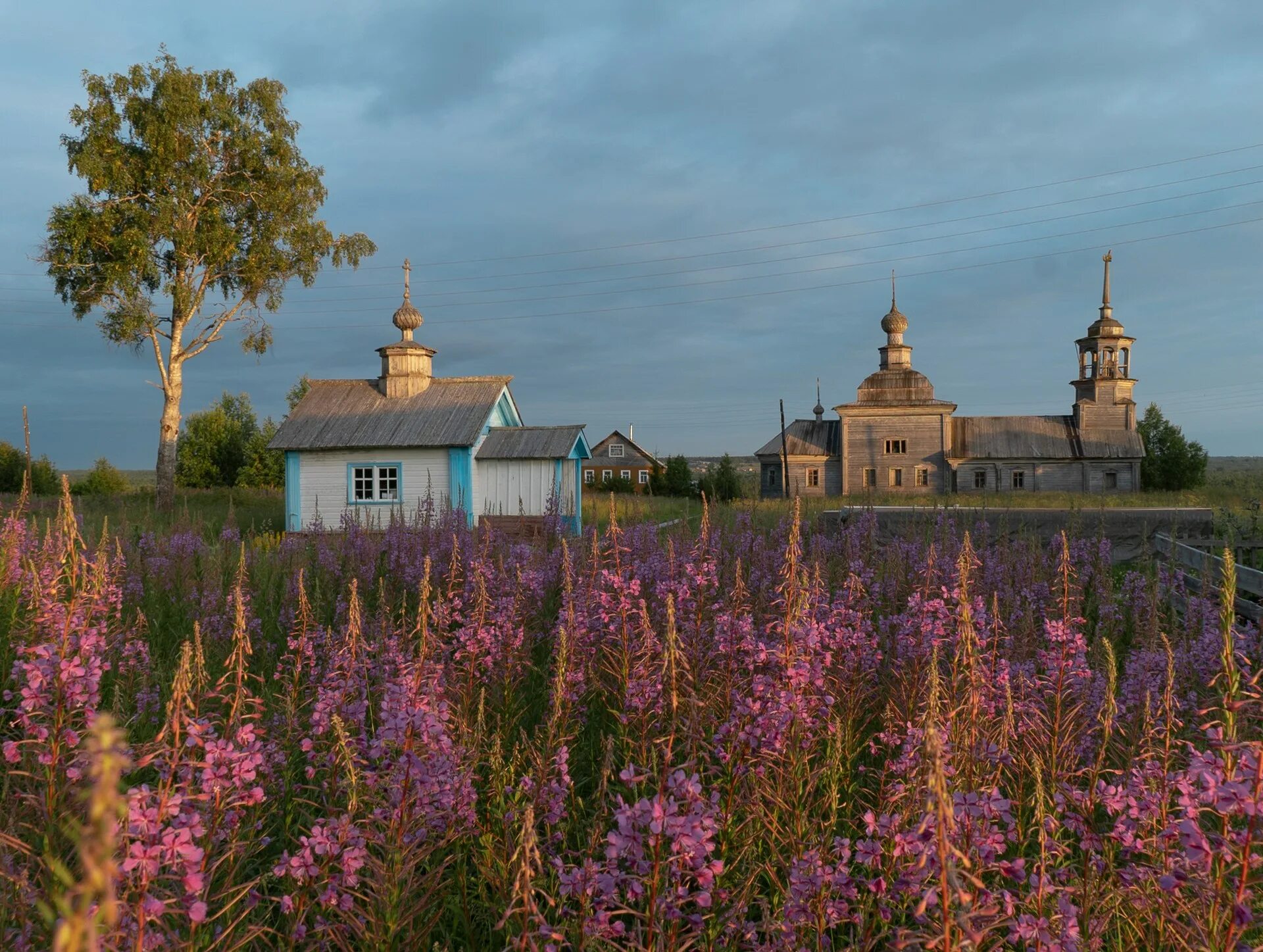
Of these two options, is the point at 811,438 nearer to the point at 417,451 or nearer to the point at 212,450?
the point at 417,451

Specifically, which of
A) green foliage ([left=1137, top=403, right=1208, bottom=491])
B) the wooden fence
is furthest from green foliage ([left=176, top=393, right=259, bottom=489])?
green foliage ([left=1137, top=403, right=1208, bottom=491])

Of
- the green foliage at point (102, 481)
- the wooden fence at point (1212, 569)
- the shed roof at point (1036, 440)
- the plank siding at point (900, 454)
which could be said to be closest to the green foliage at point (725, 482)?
the plank siding at point (900, 454)

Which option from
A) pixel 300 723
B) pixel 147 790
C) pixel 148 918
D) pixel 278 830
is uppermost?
pixel 147 790

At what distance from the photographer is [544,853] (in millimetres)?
2475

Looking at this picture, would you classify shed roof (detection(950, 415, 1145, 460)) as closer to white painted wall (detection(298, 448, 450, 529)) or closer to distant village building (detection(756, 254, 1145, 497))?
distant village building (detection(756, 254, 1145, 497))

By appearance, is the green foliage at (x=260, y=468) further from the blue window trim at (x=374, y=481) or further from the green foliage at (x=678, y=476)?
the blue window trim at (x=374, y=481)

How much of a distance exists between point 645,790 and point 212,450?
54280 millimetres

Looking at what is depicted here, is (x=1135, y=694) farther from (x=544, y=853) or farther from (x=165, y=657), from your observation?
(x=165, y=657)

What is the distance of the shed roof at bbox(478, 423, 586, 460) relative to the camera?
21.5 m

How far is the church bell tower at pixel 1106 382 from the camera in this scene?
4462cm

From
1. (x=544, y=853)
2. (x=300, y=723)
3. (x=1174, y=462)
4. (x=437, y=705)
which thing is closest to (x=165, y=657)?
(x=300, y=723)

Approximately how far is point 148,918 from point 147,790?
1.09 feet

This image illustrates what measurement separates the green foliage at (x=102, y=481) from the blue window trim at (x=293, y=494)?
80.8 ft

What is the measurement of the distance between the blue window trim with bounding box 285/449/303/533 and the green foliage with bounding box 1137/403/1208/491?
1873 inches
